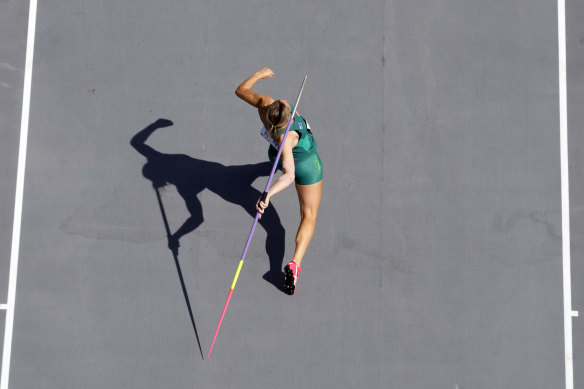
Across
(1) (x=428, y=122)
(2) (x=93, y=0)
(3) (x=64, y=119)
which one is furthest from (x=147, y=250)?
(1) (x=428, y=122)

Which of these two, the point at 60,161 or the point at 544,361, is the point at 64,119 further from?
the point at 544,361

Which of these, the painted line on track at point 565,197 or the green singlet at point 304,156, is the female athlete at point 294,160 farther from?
the painted line on track at point 565,197

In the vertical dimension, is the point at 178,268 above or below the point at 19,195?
below

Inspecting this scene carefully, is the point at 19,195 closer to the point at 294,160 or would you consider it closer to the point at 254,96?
the point at 254,96

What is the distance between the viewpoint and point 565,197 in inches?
247

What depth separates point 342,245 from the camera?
6203 mm

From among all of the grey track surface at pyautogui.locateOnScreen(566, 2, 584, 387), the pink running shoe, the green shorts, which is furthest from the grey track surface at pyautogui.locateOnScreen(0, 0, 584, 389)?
the green shorts

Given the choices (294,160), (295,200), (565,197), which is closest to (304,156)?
(294,160)

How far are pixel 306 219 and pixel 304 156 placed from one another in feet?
2.61

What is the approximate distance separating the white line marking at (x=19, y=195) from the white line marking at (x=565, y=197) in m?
6.17

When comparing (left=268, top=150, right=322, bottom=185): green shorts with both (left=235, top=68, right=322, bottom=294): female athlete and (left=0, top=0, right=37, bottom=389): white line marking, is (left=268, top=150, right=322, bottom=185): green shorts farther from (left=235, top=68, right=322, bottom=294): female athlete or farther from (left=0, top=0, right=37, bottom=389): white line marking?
(left=0, top=0, right=37, bottom=389): white line marking

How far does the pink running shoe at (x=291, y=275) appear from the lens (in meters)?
5.79

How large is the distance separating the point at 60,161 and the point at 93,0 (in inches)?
78.0

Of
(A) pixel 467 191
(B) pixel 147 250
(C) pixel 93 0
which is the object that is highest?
(C) pixel 93 0
